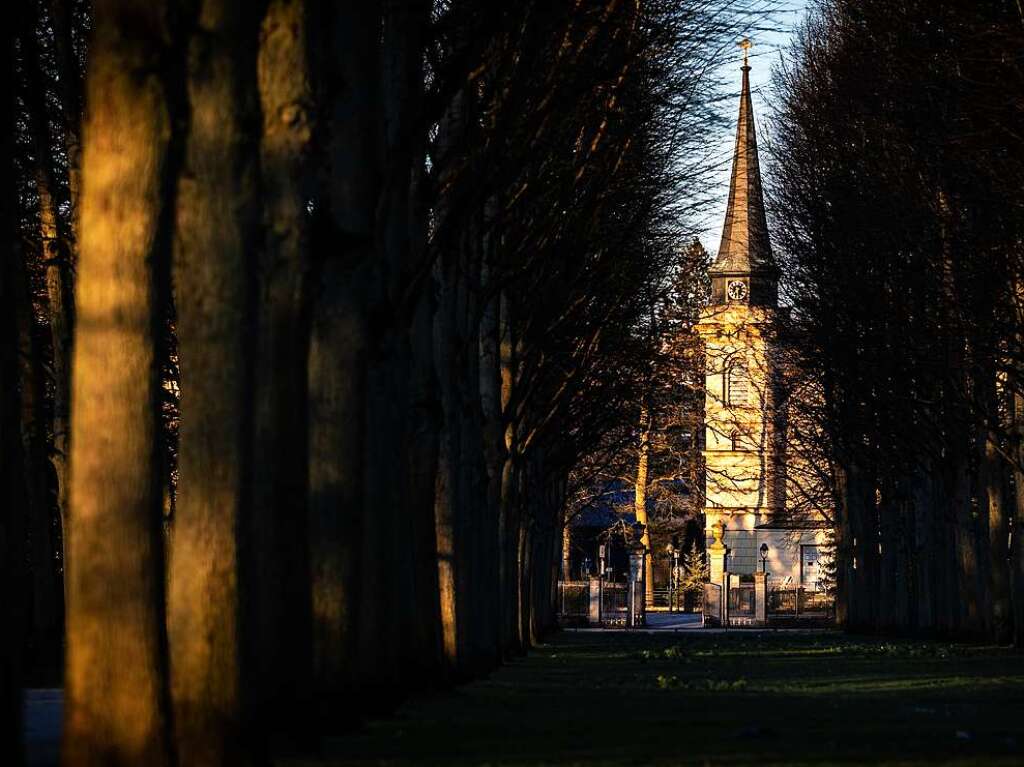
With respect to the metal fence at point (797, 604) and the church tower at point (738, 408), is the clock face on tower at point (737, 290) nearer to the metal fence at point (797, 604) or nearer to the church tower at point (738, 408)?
the church tower at point (738, 408)

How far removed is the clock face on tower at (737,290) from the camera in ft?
324

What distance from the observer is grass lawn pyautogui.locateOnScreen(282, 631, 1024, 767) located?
1137 centimetres

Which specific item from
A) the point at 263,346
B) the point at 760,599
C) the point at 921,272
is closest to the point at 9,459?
the point at 263,346

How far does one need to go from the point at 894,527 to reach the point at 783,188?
1145 centimetres

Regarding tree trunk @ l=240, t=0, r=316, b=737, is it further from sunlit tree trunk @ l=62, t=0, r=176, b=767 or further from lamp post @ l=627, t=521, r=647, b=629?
lamp post @ l=627, t=521, r=647, b=629

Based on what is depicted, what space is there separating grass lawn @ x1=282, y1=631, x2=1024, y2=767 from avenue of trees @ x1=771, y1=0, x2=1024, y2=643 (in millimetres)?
8473

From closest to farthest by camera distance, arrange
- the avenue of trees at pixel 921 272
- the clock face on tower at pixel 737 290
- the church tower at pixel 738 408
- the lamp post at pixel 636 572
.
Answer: the avenue of trees at pixel 921 272 → the lamp post at pixel 636 572 → the church tower at pixel 738 408 → the clock face on tower at pixel 737 290

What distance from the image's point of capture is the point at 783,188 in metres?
51.4

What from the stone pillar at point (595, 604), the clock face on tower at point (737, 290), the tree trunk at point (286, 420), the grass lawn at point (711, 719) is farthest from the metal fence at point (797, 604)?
the tree trunk at point (286, 420)

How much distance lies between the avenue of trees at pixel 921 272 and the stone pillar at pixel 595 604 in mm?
22661

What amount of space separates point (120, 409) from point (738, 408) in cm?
8281

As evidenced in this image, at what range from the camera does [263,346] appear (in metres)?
13.1

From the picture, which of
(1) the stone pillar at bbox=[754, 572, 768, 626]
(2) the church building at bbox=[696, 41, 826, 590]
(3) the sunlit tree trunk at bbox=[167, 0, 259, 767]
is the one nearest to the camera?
(3) the sunlit tree trunk at bbox=[167, 0, 259, 767]

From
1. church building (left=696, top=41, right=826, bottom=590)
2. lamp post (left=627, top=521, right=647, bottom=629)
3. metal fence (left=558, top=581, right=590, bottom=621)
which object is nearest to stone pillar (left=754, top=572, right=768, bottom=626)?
lamp post (left=627, top=521, right=647, bottom=629)
